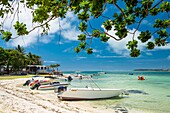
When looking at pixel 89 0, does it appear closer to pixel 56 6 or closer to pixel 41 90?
pixel 56 6

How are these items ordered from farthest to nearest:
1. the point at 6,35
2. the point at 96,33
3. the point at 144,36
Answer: the point at 96,33 → the point at 144,36 → the point at 6,35

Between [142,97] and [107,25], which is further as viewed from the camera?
[142,97]

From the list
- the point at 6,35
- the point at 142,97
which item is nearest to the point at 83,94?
the point at 142,97

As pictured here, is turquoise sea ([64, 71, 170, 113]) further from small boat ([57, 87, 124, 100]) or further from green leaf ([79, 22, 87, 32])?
A: green leaf ([79, 22, 87, 32])

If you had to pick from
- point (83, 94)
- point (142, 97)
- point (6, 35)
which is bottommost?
point (142, 97)

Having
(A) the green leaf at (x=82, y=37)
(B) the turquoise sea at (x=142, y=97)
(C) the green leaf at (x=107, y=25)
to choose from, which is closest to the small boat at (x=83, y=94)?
(B) the turquoise sea at (x=142, y=97)

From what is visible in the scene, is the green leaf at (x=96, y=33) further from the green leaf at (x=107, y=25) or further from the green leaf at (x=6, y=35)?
the green leaf at (x=6, y=35)

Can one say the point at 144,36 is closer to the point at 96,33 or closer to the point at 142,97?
the point at 96,33

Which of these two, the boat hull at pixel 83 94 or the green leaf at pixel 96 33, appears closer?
the green leaf at pixel 96 33

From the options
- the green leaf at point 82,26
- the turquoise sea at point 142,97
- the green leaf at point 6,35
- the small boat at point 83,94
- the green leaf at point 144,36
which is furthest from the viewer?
the small boat at point 83,94

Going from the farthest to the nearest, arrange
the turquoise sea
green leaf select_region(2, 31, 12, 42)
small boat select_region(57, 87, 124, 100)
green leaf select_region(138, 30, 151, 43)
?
1. small boat select_region(57, 87, 124, 100)
2. the turquoise sea
3. green leaf select_region(138, 30, 151, 43)
4. green leaf select_region(2, 31, 12, 42)

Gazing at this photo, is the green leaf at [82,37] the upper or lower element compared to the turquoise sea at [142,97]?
upper

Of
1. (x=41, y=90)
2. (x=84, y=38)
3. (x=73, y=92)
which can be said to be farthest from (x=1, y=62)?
(x=84, y=38)

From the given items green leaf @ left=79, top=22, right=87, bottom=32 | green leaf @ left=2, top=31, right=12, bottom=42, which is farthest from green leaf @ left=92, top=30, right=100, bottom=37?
green leaf @ left=2, top=31, right=12, bottom=42
